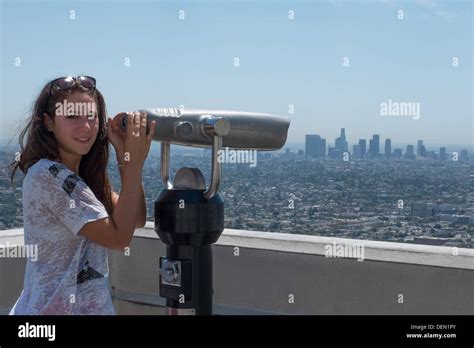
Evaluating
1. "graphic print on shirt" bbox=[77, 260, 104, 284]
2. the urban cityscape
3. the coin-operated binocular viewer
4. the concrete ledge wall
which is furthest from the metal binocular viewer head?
the concrete ledge wall

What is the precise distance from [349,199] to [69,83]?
194 cm

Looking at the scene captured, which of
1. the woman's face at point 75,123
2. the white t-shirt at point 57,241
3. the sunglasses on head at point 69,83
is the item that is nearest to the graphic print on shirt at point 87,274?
the white t-shirt at point 57,241

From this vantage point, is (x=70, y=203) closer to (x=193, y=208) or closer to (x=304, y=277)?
(x=193, y=208)

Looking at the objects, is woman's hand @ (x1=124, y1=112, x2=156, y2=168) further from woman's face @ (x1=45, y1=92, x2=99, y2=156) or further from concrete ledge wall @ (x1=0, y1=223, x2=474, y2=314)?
concrete ledge wall @ (x1=0, y1=223, x2=474, y2=314)

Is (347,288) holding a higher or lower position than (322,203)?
lower

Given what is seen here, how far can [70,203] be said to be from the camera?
1668 mm

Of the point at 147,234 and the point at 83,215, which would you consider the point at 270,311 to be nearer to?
the point at 147,234

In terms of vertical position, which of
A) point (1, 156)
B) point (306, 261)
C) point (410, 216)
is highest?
point (1, 156)

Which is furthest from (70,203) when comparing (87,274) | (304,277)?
(304,277)

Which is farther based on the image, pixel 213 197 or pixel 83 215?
pixel 213 197

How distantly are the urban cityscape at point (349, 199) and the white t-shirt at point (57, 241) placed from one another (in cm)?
119

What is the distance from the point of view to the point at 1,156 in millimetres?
2340
